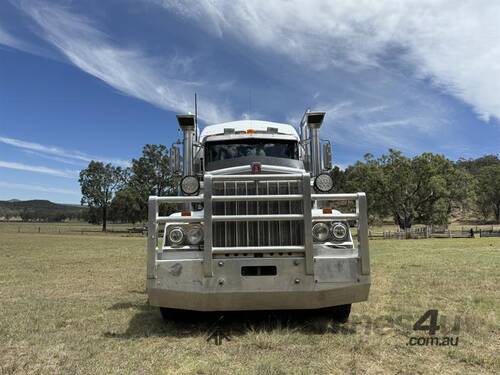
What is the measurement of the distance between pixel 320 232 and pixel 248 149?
2735mm

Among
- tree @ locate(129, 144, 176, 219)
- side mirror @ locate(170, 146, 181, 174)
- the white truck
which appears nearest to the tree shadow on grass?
the white truck

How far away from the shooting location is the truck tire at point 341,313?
19.4 feet

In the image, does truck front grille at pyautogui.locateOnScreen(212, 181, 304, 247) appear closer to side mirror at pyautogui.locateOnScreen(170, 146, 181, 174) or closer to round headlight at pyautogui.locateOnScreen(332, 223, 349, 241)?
round headlight at pyautogui.locateOnScreen(332, 223, 349, 241)

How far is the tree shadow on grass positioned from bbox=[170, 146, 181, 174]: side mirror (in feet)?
8.21

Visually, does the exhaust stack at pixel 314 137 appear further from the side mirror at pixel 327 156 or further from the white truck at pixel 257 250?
the white truck at pixel 257 250

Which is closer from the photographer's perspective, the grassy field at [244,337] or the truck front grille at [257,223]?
the grassy field at [244,337]

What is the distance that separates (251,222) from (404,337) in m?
2.34

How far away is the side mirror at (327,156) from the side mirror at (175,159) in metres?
2.61

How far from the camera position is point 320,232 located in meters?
5.52

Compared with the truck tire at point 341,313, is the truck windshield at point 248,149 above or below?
above

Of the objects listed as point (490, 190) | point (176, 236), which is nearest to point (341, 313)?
point (176, 236)

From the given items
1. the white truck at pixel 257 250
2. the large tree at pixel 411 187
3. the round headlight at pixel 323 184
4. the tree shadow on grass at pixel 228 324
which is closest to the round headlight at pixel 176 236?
the white truck at pixel 257 250

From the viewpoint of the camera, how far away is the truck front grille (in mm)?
5371

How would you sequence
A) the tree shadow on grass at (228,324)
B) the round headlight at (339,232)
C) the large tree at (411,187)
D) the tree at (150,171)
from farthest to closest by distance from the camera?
the tree at (150,171)
the large tree at (411,187)
the tree shadow on grass at (228,324)
the round headlight at (339,232)
